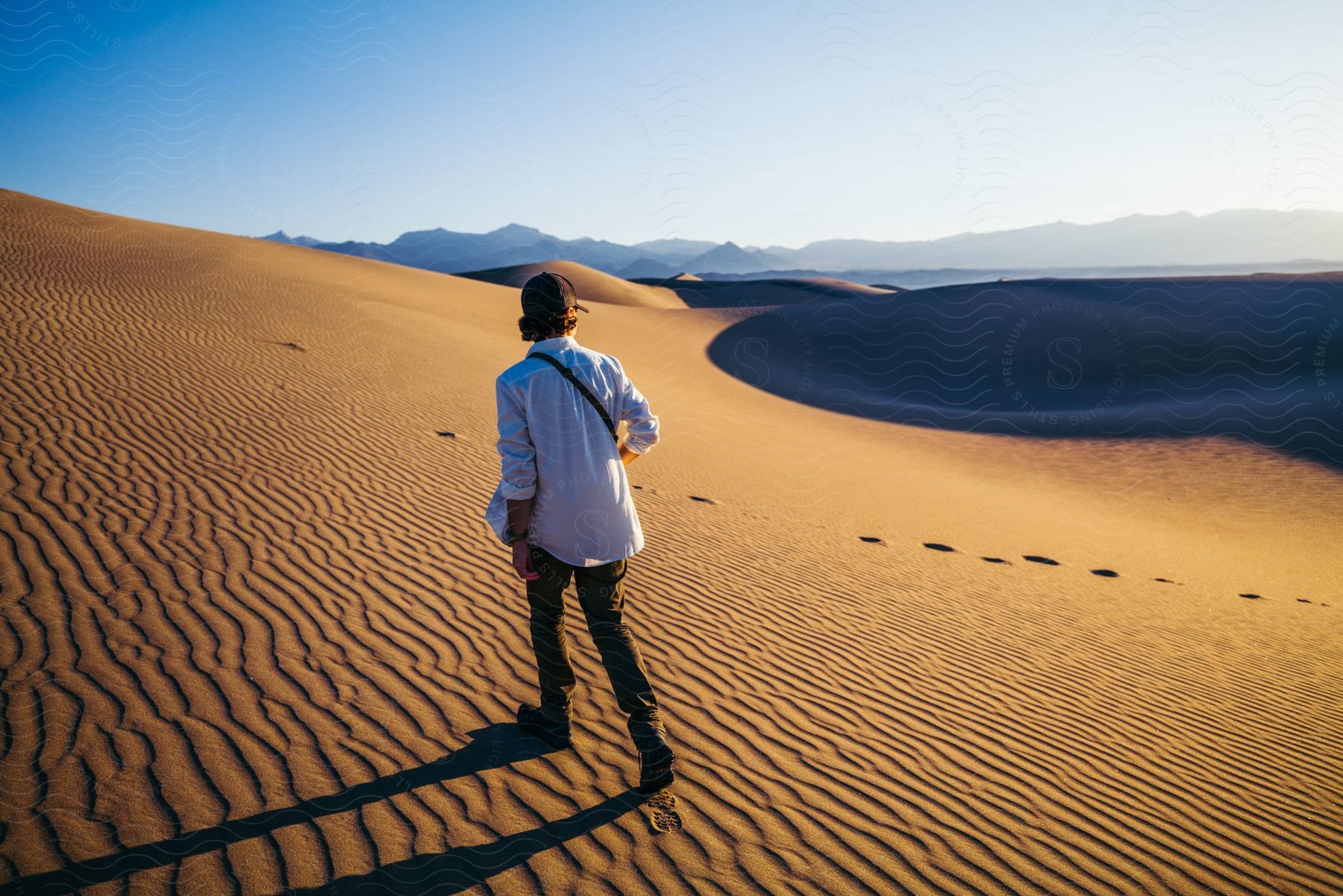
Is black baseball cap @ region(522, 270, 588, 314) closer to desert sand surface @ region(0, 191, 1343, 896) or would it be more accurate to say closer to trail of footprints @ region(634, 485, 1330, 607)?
desert sand surface @ region(0, 191, 1343, 896)

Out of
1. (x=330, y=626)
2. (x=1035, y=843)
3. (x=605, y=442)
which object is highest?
(x=605, y=442)

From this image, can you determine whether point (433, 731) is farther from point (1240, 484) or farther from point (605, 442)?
point (1240, 484)

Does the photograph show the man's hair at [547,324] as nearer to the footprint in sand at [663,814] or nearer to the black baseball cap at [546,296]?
the black baseball cap at [546,296]

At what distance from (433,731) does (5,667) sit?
2.32 metres

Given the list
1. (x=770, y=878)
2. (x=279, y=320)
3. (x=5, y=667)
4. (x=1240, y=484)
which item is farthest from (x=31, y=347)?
(x=1240, y=484)

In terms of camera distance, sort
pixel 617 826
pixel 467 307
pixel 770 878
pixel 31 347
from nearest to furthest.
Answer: pixel 770 878 → pixel 617 826 → pixel 31 347 → pixel 467 307

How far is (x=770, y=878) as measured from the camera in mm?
2854

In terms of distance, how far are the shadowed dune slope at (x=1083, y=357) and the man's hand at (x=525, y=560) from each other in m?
19.9

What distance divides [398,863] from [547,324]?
2329 millimetres

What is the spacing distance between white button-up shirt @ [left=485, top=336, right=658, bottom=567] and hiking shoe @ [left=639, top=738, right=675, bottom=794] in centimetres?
95

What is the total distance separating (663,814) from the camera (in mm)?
3158

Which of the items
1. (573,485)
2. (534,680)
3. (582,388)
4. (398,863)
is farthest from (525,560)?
(534,680)

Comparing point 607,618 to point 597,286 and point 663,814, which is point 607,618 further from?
point 597,286

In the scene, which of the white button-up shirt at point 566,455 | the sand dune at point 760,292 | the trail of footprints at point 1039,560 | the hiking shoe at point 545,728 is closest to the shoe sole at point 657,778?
the hiking shoe at point 545,728
